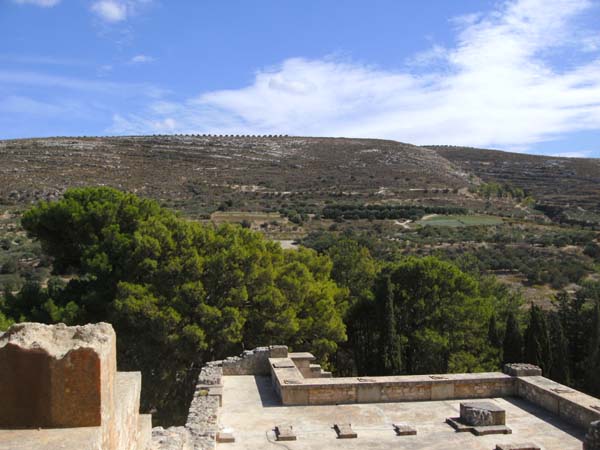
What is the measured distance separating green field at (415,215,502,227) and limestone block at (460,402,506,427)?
146 feet

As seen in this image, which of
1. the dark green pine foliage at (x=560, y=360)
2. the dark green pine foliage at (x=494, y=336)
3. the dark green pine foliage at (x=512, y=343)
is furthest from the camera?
the dark green pine foliage at (x=494, y=336)

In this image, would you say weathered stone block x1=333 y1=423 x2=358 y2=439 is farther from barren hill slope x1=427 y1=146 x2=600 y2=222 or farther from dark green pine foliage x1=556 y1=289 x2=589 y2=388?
barren hill slope x1=427 y1=146 x2=600 y2=222

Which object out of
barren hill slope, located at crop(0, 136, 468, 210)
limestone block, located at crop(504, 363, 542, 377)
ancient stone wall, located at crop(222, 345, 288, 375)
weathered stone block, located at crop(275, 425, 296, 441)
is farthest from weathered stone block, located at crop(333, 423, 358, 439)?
barren hill slope, located at crop(0, 136, 468, 210)

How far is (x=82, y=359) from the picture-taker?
→ 374cm

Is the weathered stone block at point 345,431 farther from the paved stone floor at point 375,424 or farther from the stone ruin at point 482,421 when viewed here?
the stone ruin at point 482,421

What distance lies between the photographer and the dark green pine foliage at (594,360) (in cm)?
1995

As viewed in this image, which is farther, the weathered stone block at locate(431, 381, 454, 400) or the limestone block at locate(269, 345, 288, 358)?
the limestone block at locate(269, 345, 288, 358)

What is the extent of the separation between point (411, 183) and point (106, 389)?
66.4m

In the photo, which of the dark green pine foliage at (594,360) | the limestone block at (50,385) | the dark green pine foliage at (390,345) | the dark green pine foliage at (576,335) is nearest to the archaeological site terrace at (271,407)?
the limestone block at (50,385)

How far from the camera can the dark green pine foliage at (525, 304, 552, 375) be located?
2047 cm

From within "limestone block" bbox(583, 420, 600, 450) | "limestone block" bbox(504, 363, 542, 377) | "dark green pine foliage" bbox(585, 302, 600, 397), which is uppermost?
"limestone block" bbox(583, 420, 600, 450)

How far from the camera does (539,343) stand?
67.4 ft

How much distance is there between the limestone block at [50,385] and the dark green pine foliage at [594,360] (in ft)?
67.2

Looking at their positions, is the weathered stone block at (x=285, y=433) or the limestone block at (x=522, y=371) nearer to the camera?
the weathered stone block at (x=285, y=433)
